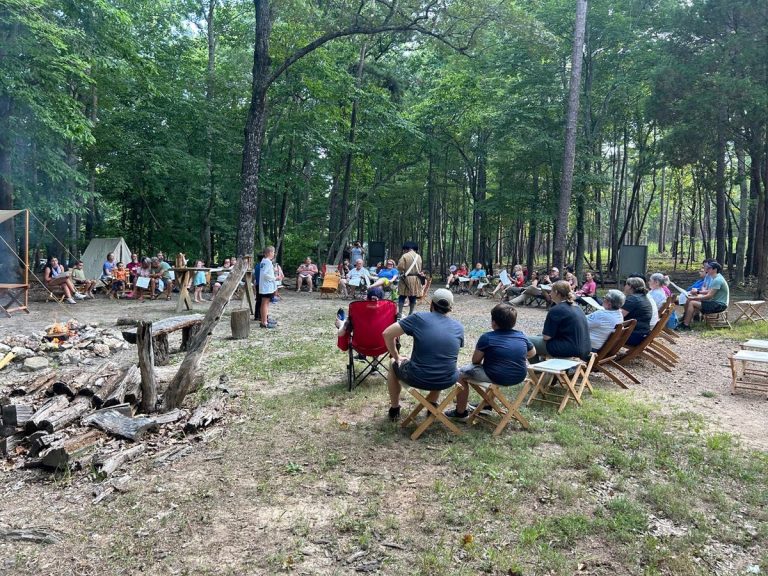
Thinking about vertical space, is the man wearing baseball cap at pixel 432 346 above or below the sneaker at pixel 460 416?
above

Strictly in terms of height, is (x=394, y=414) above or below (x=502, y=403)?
below

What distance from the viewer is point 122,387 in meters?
4.76

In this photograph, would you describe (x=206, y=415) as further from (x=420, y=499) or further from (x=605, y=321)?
(x=605, y=321)

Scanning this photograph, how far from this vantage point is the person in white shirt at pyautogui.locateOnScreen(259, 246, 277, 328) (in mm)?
8977

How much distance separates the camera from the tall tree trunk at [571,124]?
11859mm

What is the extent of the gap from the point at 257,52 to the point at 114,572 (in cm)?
→ 1090

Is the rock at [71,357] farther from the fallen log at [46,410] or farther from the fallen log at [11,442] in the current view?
the fallen log at [11,442]

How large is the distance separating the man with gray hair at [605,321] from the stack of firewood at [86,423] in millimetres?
4035

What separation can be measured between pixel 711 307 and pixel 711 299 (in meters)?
0.15

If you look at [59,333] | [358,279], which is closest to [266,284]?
[59,333]

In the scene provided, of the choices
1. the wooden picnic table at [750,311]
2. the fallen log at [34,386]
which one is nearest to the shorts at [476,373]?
the fallen log at [34,386]

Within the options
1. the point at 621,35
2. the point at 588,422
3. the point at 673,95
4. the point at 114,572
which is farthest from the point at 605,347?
the point at 621,35

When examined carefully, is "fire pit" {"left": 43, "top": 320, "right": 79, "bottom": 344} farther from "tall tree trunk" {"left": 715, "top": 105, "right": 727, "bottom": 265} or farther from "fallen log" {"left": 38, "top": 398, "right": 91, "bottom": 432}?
"tall tree trunk" {"left": 715, "top": 105, "right": 727, "bottom": 265}

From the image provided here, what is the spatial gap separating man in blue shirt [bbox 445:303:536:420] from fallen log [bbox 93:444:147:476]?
259cm
